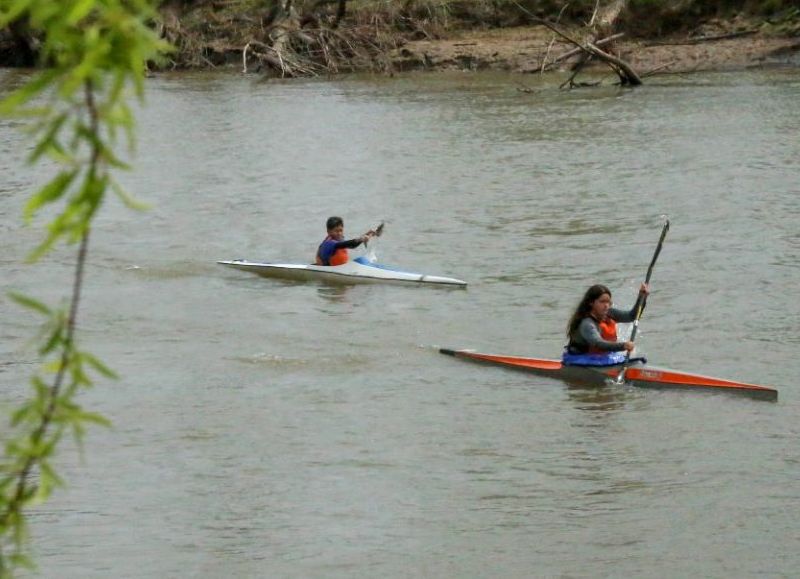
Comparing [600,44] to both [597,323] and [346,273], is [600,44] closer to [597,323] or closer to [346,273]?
[346,273]

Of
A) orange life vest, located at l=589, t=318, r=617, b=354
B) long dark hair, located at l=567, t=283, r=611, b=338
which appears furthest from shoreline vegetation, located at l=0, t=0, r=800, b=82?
long dark hair, located at l=567, t=283, r=611, b=338

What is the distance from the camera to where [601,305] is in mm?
13281

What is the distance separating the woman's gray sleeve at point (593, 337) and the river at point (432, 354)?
1.30 ft

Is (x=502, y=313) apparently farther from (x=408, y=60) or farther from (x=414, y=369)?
(x=408, y=60)

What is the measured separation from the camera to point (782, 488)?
34.0 ft

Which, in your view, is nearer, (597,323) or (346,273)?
(597,323)

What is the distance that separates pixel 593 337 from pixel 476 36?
28891 millimetres

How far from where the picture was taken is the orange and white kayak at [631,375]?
12.6m

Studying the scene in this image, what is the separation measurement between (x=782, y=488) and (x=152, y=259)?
36.6ft

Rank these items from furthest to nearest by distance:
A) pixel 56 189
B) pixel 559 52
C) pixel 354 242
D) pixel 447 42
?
pixel 447 42 < pixel 559 52 < pixel 354 242 < pixel 56 189

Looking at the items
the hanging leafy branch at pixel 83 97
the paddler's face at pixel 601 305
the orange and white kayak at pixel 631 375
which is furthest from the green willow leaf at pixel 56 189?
the paddler's face at pixel 601 305

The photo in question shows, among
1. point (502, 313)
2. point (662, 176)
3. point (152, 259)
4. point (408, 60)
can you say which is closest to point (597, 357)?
point (502, 313)

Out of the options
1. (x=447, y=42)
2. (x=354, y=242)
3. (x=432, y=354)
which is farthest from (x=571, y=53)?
(x=432, y=354)

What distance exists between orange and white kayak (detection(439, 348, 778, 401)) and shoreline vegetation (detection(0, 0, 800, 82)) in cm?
2190
